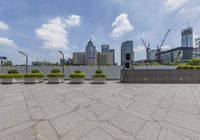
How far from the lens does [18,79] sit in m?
15.8

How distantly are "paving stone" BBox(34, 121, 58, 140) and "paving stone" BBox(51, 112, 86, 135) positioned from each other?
0.13m

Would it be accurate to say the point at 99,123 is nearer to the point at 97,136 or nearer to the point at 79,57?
the point at 97,136

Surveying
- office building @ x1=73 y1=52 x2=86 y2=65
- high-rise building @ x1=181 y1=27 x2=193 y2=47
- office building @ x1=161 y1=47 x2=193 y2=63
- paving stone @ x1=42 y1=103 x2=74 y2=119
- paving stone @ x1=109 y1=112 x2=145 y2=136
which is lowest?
paving stone @ x1=109 y1=112 x2=145 y2=136

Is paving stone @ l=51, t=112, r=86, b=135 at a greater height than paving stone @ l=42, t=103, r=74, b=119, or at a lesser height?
lesser

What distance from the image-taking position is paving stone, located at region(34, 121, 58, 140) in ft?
10.6

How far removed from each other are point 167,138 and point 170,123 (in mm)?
941

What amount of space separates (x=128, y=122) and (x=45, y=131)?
2.08m

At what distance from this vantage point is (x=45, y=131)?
137 inches

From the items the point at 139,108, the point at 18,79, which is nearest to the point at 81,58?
the point at 18,79

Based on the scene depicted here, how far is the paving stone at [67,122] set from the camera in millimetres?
3622

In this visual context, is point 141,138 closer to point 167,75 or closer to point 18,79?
point 167,75

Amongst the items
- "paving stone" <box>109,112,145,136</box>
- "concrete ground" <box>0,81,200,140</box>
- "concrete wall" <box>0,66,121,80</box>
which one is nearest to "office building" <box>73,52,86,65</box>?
"concrete wall" <box>0,66,121,80</box>

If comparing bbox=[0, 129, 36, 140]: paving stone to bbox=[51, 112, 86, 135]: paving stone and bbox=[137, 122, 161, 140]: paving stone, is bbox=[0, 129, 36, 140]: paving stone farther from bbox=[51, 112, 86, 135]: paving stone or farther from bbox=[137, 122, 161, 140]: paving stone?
bbox=[137, 122, 161, 140]: paving stone

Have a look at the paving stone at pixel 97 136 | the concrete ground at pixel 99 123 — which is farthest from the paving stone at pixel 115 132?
the paving stone at pixel 97 136
